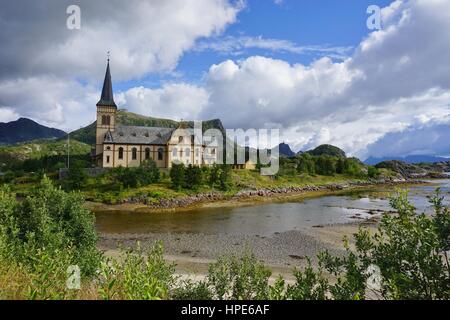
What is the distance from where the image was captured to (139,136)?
275 feet

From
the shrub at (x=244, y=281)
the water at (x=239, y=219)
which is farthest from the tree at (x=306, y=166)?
the shrub at (x=244, y=281)

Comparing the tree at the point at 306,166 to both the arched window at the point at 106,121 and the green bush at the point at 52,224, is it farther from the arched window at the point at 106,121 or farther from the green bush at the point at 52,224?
the green bush at the point at 52,224

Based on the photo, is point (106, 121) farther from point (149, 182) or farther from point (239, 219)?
point (239, 219)

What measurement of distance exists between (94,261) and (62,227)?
3.29 m

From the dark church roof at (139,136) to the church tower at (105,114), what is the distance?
2.88 metres

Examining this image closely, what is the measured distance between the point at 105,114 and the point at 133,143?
11.9 metres

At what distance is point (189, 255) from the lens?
2802 cm

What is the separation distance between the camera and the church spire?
82.4 meters

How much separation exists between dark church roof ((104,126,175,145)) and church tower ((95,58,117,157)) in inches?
113

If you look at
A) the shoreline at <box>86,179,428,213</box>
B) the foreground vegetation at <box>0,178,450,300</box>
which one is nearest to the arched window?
the shoreline at <box>86,179,428,213</box>

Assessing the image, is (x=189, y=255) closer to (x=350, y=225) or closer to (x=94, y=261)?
(x=94, y=261)

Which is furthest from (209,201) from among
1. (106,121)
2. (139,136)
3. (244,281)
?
(244,281)

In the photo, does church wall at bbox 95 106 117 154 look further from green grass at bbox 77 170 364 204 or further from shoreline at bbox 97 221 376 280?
shoreline at bbox 97 221 376 280
